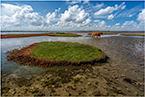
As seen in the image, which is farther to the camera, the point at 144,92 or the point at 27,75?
the point at 27,75

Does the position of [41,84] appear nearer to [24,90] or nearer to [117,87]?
[24,90]

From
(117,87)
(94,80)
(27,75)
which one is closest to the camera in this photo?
(117,87)

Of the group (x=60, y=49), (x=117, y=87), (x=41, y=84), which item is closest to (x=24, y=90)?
(x=41, y=84)

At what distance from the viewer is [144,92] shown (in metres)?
12.7

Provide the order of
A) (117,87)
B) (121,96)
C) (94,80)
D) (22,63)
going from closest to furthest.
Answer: (121,96), (117,87), (94,80), (22,63)

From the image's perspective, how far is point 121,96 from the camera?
38.9ft

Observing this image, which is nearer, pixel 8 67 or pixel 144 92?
pixel 144 92

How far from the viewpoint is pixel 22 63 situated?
66.6 ft

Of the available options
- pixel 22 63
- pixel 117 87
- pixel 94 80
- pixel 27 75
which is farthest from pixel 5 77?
pixel 117 87

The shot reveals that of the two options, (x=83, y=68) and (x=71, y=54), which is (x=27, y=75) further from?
(x=71, y=54)

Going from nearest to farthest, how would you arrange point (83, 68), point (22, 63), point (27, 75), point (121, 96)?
point (121, 96)
point (27, 75)
point (83, 68)
point (22, 63)

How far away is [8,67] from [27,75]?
3753mm

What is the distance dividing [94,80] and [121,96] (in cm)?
334

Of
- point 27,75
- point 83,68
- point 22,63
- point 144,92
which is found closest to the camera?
point 144,92
